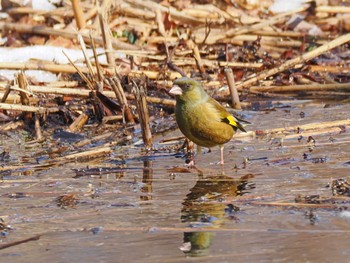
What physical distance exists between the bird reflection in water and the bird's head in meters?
0.82

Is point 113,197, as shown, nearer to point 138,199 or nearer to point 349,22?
point 138,199

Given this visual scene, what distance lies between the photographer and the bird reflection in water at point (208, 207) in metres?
4.88

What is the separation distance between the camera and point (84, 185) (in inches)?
255

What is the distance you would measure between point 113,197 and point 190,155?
152cm

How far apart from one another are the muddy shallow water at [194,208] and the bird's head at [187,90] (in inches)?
21.1

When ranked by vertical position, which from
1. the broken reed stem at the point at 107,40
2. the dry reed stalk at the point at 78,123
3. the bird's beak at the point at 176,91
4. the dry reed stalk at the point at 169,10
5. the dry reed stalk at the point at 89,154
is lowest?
the dry reed stalk at the point at 89,154

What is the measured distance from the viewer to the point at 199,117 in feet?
23.5

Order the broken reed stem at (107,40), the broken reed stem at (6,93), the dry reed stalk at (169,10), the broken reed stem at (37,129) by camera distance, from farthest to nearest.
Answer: the dry reed stalk at (169,10) → the broken reed stem at (107,40) → the broken reed stem at (6,93) → the broken reed stem at (37,129)

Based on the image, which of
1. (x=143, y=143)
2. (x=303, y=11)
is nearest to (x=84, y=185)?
(x=143, y=143)

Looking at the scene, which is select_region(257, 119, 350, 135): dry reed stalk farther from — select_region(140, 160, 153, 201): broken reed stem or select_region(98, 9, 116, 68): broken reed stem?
select_region(98, 9, 116, 68): broken reed stem

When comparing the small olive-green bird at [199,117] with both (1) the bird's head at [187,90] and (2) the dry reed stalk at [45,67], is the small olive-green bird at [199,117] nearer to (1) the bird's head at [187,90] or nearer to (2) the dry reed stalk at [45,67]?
(1) the bird's head at [187,90]

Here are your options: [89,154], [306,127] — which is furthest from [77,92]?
[306,127]

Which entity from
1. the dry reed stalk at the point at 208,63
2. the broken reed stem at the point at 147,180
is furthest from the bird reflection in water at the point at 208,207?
the dry reed stalk at the point at 208,63

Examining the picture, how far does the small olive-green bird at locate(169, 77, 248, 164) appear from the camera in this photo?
23.5 feet
